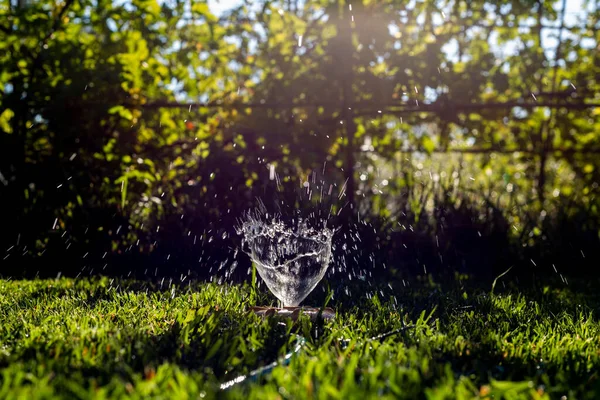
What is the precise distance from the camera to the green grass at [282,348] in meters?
1.84

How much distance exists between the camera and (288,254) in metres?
3.84

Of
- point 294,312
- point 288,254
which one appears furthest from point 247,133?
point 294,312

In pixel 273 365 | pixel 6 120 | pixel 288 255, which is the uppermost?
pixel 6 120

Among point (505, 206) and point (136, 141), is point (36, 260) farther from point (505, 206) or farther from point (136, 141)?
point (505, 206)

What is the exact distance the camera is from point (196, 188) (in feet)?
17.4

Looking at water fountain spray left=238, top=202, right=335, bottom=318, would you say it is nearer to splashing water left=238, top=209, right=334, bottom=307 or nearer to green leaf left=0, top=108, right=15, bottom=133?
splashing water left=238, top=209, right=334, bottom=307

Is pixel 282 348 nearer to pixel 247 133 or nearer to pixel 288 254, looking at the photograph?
pixel 288 254

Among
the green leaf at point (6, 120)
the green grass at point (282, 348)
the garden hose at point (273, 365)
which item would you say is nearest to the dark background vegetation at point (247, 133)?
the green leaf at point (6, 120)

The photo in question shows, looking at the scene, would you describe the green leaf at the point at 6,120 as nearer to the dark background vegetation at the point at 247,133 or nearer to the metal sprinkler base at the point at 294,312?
the dark background vegetation at the point at 247,133

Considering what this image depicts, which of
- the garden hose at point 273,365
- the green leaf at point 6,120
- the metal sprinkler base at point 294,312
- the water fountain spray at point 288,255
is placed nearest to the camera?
the garden hose at point 273,365

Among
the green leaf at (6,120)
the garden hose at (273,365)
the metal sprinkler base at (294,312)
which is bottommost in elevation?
the metal sprinkler base at (294,312)

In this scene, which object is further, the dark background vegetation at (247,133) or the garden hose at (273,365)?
the dark background vegetation at (247,133)

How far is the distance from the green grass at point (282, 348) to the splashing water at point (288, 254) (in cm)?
17

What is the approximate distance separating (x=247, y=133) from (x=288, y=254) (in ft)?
6.23
